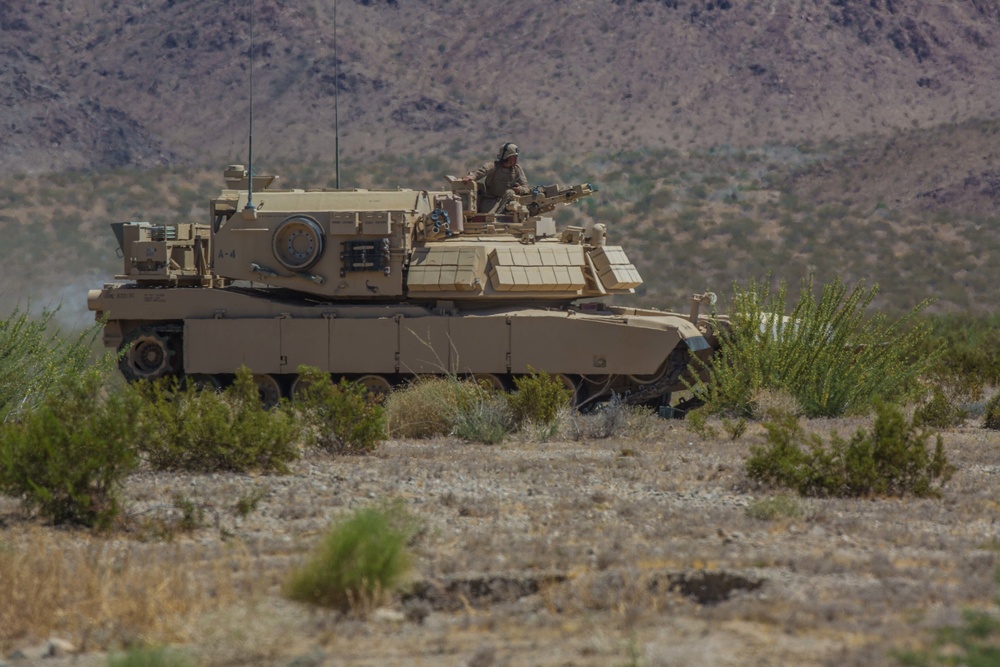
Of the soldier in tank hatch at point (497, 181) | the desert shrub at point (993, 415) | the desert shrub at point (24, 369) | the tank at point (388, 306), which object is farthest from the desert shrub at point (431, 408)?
the desert shrub at point (993, 415)

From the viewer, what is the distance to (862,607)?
6.52 metres

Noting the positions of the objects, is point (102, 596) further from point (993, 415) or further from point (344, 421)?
point (993, 415)

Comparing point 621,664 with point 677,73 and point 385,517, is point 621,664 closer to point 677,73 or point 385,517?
point 385,517

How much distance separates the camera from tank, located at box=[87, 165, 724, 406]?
1620 centimetres

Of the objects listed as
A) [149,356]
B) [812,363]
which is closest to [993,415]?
[812,363]

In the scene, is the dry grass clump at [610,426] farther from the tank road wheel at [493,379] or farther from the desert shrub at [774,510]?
the desert shrub at [774,510]

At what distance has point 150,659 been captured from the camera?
5.43 m

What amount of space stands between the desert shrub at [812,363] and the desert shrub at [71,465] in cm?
781

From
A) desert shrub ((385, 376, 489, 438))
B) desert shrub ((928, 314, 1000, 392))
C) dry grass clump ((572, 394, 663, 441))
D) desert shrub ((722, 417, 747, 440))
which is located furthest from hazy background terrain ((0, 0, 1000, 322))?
desert shrub ((722, 417, 747, 440))

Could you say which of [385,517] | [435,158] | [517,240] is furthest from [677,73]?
[385,517]

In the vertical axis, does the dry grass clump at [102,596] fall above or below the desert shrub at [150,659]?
below

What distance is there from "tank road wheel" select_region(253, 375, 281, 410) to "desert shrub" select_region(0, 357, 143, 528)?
25.0 feet

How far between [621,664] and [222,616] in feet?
6.43

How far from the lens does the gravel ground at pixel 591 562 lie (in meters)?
6.07
